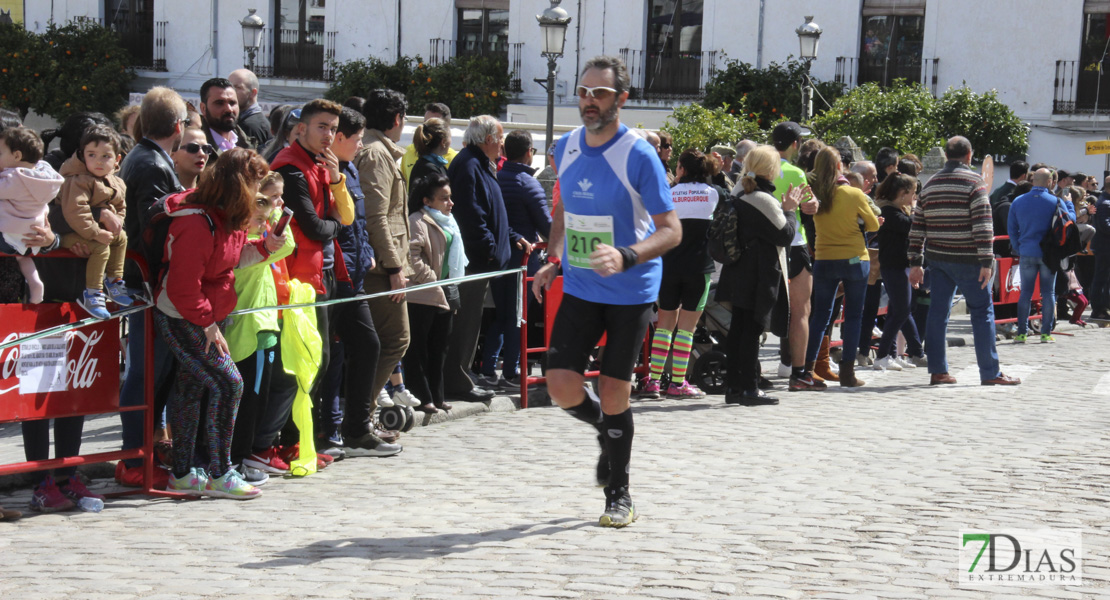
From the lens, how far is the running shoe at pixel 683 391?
9906 mm

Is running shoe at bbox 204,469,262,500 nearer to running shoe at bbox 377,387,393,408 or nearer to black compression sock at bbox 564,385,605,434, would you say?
black compression sock at bbox 564,385,605,434

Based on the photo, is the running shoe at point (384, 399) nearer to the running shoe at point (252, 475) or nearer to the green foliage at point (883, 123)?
the running shoe at point (252, 475)

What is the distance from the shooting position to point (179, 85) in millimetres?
33000

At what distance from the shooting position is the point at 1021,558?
5.26 metres

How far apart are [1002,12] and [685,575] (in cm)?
2648

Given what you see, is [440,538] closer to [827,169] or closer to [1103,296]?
[827,169]

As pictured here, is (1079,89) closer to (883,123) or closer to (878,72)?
(878,72)

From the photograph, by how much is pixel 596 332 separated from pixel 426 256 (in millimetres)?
2779

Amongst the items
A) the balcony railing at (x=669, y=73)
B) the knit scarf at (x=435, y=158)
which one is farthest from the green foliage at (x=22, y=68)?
the knit scarf at (x=435, y=158)

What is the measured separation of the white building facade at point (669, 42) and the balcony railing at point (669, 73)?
0.03m

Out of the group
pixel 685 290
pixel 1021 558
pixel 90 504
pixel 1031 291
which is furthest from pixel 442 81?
pixel 1021 558

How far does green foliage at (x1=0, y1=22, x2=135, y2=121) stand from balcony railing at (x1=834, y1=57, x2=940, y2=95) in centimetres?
1746

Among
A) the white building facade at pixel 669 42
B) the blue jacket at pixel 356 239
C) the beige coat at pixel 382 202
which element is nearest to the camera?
the blue jacket at pixel 356 239

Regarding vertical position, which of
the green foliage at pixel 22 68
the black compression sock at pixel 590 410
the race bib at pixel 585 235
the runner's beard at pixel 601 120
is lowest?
the black compression sock at pixel 590 410
